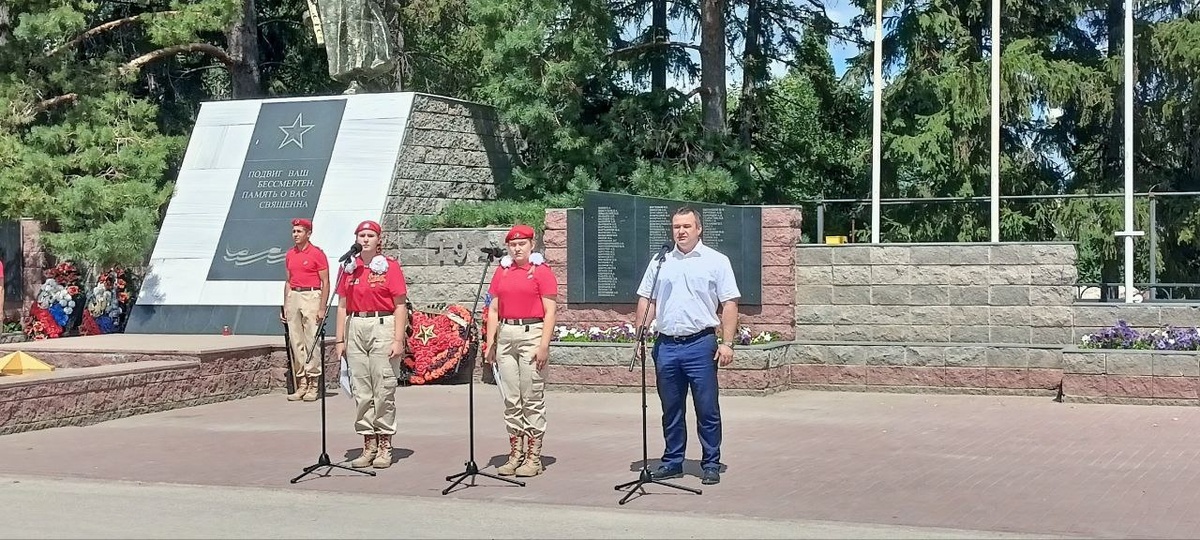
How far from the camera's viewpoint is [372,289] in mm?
10031

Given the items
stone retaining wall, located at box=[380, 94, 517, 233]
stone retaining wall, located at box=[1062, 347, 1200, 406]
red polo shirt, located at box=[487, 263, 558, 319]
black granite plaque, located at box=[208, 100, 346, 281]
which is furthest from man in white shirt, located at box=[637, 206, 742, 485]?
black granite plaque, located at box=[208, 100, 346, 281]

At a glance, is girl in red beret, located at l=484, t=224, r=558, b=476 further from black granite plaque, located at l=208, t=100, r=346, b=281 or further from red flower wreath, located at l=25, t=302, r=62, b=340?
red flower wreath, located at l=25, t=302, r=62, b=340

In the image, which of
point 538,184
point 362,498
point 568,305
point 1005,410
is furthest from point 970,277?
point 362,498

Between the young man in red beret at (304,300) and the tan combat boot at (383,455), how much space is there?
4704 mm

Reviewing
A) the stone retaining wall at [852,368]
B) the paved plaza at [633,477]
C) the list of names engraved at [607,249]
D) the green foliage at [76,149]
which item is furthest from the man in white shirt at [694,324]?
the green foliage at [76,149]

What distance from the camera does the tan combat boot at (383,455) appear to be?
33.8 ft

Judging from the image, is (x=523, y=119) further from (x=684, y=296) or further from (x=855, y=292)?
(x=684, y=296)

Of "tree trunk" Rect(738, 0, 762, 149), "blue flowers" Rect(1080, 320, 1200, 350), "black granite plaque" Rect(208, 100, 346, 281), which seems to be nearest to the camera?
"blue flowers" Rect(1080, 320, 1200, 350)

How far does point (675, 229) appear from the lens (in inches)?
373

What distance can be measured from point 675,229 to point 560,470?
200cm

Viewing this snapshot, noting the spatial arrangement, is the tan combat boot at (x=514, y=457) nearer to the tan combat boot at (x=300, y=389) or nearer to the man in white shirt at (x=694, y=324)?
the man in white shirt at (x=694, y=324)

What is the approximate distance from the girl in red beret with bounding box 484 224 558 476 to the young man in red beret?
556 cm

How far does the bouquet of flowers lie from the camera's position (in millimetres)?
19625

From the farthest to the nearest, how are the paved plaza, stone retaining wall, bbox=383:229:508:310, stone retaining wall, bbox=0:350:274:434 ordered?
stone retaining wall, bbox=383:229:508:310 → stone retaining wall, bbox=0:350:274:434 → the paved plaza
